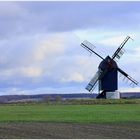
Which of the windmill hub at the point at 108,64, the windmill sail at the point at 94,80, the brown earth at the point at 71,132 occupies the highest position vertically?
the windmill hub at the point at 108,64

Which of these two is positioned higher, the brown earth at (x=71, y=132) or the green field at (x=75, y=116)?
the green field at (x=75, y=116)

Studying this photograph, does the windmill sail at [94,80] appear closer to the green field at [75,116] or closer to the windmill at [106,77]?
the windmill at [106,77]

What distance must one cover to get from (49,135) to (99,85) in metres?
70.1

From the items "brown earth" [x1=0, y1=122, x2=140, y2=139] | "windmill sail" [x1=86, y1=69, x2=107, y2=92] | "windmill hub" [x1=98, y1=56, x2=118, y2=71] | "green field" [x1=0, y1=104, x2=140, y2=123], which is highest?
"windmill hub" [x1=98, y1=56, x2=118, y2=71]

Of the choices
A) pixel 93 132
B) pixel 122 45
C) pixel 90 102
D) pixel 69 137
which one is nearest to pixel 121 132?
pixel 93 132

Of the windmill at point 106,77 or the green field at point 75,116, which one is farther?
the windmill at point 106,77

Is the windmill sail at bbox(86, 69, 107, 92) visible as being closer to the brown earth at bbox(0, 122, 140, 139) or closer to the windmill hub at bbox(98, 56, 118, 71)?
the windmill hub at bbox(98, 56, 118, 71)

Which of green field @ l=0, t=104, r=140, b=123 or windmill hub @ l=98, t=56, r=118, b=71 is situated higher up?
windmill hub @ l=98, t=56, r=118, b=71

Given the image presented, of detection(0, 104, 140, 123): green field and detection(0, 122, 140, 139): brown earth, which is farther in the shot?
detection(0, 104, 140, 123): green field

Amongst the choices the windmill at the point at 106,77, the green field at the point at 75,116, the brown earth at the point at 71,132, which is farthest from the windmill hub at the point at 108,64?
the brown earth at the point at 71,132

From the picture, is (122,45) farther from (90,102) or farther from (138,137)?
(138,137)

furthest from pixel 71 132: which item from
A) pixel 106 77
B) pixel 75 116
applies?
pixel 106 77

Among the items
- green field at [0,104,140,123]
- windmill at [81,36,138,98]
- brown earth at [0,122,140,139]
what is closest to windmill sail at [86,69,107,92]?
windmill at [81,36,138,98]

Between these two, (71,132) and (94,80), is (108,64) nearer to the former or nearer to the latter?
(94,80)
